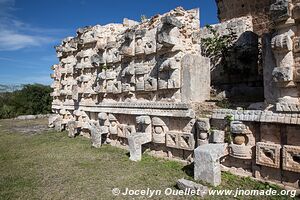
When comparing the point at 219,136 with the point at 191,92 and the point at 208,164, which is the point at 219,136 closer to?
the point at 208,164

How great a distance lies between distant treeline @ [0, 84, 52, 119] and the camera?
23.4 meters

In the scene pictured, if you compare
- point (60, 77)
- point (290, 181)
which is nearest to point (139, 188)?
point (290, 181)

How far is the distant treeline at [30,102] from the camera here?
23.4m

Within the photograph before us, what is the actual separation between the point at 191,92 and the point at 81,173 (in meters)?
3.71

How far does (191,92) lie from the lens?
21.8ft

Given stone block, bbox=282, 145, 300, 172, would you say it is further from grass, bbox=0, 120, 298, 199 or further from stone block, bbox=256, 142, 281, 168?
grass, bbox=0, 120, 298, 199

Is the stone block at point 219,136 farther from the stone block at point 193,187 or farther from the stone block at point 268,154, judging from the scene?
the stone block at point 193,187

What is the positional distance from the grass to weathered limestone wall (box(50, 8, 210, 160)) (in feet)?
2.28

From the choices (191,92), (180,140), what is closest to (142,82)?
(191,92)

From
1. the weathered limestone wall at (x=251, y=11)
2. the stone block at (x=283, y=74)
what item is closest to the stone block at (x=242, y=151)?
the stone block at (x=283, y=74)

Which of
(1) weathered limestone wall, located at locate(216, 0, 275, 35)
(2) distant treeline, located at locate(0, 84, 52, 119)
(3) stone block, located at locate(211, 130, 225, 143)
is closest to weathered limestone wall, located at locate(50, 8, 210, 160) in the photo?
(3) stone block, located at locate(211, 130, 225, 143)

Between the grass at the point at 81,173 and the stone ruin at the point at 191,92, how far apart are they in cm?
47

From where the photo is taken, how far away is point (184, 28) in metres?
7.20

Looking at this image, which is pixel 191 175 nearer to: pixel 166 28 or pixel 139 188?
pixel 139 188
